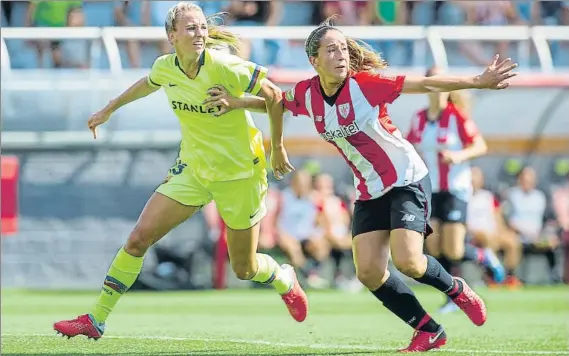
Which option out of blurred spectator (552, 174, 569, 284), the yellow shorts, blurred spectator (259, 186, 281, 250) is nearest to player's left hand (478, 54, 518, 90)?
the yellow shorts

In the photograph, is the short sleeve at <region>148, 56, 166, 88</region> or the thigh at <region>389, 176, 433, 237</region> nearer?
the thigh at <region>389, 176, 433, 237</region>

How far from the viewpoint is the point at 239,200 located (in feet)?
26.1

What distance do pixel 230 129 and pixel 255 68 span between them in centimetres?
44

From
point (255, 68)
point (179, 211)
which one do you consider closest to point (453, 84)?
point (255, 68)

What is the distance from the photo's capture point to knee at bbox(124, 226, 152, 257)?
779 cm

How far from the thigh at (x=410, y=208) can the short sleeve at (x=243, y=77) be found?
1.08 metres

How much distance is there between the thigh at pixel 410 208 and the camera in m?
7.49

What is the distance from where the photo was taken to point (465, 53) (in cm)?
1653

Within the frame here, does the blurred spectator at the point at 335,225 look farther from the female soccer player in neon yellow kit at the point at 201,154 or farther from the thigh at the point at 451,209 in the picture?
the female soccer player in neon yellow kit at the point at 201,154

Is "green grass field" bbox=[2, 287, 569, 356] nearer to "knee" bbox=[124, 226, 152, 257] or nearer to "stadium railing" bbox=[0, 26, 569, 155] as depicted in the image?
"knee" bbox=[124, 226, 152, 257]

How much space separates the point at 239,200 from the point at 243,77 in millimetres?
831

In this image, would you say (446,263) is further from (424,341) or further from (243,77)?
(243,77)

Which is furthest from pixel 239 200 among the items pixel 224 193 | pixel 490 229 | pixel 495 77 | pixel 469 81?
pixel 490 229

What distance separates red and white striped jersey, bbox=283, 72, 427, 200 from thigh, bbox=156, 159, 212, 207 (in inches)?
31.1
